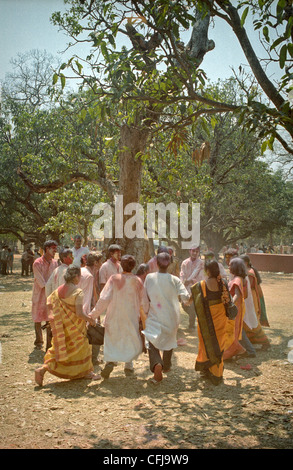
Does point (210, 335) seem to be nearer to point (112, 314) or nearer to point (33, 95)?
point (112, 314)

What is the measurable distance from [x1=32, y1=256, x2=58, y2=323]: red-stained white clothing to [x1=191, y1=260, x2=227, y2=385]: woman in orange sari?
283 cm

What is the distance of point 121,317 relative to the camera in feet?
18.9

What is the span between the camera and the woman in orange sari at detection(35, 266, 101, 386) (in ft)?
18.0

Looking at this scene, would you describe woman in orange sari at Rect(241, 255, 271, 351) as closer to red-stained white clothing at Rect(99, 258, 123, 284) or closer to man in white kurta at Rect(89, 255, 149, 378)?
red-stained white clothing at Rect(99, 258, 123, 284)

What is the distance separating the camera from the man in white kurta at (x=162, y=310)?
5742mm

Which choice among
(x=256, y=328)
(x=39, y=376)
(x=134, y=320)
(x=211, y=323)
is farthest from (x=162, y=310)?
(x=256, y=328)

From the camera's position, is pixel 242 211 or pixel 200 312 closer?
pixel 200 312

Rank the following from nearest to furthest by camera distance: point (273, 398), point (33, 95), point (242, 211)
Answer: point (273, 398) → point (33, 95) → point (242, 211)

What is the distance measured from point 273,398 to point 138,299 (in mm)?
2061

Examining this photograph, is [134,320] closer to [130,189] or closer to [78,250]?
[78,250]

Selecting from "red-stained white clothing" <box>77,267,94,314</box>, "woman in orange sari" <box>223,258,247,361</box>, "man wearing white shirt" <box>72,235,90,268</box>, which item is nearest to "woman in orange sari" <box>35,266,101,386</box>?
"red-stained white clothing" <box>77,267,94,314</box>

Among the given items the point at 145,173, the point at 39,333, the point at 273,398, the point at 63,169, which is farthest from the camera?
the point at 145,173

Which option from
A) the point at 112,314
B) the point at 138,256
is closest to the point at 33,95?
the point at 138,256

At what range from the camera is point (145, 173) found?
50.4ft
